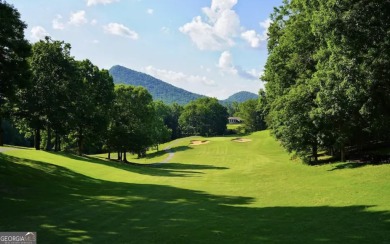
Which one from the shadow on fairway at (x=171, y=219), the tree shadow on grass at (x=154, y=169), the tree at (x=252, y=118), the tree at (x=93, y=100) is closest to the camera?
the shadow on fairway at (x=171, y=219)

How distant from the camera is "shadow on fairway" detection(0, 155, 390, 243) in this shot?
11.2 metres

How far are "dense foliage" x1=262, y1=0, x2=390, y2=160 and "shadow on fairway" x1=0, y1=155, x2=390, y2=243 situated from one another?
35.4ft

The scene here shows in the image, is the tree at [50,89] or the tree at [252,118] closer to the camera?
the tree at [50,89]

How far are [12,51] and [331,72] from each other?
71.4 feet

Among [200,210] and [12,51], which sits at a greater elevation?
[12,51]

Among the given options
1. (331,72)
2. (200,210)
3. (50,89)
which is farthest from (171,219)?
(50,89)

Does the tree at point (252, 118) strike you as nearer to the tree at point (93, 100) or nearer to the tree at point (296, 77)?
the tree at point (93, 100)

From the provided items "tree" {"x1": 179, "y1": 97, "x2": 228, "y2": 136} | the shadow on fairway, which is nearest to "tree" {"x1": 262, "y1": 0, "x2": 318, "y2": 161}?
the shadow on fairway

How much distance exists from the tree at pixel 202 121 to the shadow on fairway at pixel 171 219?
129m

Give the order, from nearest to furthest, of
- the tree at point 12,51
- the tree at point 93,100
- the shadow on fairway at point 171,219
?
the shadow on fairway at point 171,219 → the tree at point 12,51 → the tree at point 93,100

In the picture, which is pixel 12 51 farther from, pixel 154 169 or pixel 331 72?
pixel 154 169

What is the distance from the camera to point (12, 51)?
24.1 meters

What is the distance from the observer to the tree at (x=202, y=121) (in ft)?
499

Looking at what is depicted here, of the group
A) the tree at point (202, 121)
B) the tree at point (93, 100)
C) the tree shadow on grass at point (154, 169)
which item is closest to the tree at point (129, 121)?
the tree at point (93, 100)
